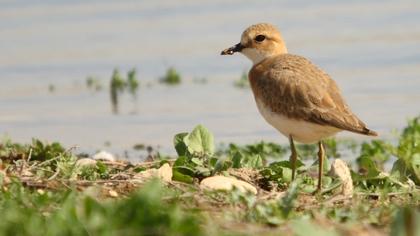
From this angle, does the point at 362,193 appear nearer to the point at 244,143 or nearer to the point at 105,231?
the point at 105,231

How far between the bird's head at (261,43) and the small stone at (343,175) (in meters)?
1.27

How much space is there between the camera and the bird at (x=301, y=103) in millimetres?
8375

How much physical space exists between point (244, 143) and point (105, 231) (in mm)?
6493

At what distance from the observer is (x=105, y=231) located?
18.0ft

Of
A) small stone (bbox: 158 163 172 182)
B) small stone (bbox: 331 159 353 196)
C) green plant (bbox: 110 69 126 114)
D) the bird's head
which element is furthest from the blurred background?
small stone (bbox: 158 163 172 182)

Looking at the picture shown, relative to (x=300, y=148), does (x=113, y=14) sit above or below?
above

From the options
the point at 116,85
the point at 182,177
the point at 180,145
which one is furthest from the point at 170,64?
the point at 182,177

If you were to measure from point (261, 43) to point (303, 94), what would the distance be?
1.34 metres

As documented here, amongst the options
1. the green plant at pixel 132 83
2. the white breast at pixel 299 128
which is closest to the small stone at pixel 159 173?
the white breast at pixel 299 128

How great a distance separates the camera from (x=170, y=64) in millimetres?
15500

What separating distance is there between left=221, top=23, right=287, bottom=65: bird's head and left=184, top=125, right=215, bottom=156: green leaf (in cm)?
103

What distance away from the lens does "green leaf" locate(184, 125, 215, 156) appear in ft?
29.0

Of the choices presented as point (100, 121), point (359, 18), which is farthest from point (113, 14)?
point (100, 121)

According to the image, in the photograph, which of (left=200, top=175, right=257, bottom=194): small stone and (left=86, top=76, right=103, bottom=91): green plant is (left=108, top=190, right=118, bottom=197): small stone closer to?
(left=200, top=175, right=257, bottom=194): small stone
